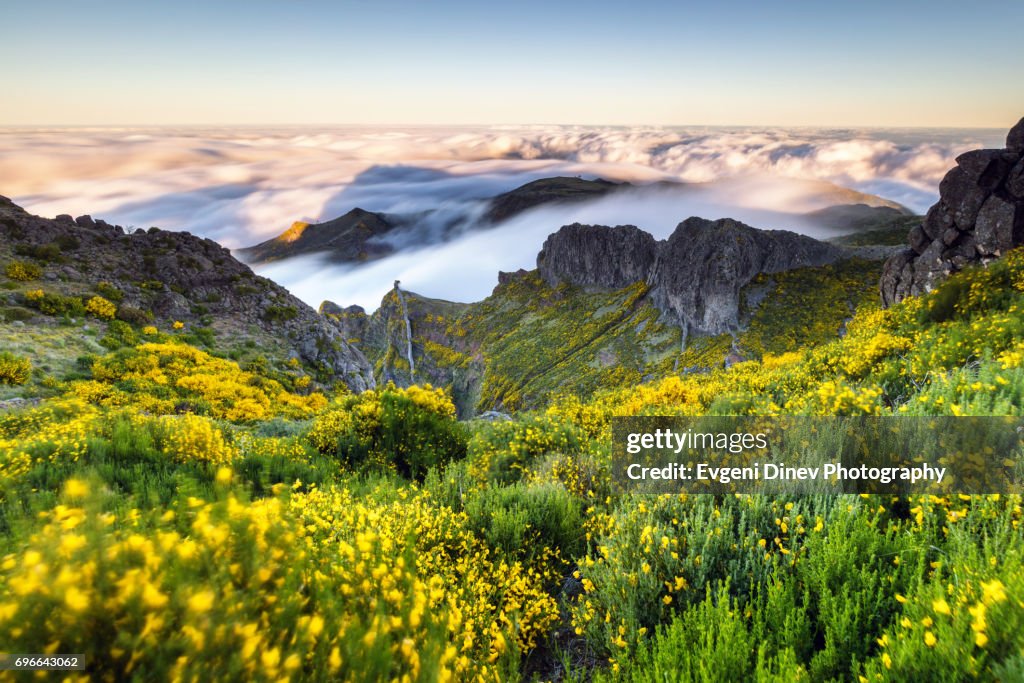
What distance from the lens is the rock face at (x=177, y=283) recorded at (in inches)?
993

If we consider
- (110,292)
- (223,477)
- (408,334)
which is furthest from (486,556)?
(408,334)

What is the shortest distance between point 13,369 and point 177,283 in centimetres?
1554

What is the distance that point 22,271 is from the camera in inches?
882

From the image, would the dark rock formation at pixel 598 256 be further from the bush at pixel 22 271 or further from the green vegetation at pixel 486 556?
the green vegetation at pixel 486 556

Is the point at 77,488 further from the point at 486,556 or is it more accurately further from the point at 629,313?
the point at 629,313

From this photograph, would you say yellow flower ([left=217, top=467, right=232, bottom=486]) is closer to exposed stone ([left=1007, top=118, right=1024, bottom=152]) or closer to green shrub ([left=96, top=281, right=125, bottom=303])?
green shrub ([left=96, top=281, right=125, bottom=303])

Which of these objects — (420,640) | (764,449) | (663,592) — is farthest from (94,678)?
(764,449)

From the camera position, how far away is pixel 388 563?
2766mm

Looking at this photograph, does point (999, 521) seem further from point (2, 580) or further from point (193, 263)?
point (193, 263)

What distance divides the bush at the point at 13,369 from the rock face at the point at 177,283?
29.7ft

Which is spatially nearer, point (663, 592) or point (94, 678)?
point (94, 678)

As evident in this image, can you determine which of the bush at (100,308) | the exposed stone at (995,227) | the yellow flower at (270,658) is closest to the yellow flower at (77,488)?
the yellow flower at (270,658)

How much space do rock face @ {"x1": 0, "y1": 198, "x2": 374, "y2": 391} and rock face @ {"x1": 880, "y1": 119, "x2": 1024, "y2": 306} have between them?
33761 mm

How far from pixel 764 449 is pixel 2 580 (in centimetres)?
586
